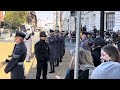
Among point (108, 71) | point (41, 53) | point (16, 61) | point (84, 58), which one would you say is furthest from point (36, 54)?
point (108, 71)

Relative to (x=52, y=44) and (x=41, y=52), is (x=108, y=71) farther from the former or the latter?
(x=52, y=44)

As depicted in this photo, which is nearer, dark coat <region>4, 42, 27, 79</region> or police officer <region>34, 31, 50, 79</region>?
dark coat <region>4, 42, 27, 79</region>

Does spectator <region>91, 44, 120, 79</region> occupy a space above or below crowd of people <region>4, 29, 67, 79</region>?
above

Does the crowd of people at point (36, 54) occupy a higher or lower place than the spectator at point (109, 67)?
lower

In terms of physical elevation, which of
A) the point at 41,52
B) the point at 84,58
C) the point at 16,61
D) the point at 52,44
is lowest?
the point at 52,44

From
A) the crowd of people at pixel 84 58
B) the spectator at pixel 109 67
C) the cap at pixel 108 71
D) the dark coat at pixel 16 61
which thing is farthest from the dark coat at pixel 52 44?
the cap at pixel 108 71

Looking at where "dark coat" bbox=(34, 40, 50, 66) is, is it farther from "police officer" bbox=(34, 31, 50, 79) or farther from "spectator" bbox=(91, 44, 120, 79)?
"spectator" bbox=(91, 44, 120, 79)

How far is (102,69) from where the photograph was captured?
120 inches

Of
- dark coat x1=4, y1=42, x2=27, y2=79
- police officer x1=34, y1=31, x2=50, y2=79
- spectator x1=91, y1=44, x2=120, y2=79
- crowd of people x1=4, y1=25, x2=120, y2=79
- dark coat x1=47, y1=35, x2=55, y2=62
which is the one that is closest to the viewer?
spectator x1=91, y1=44, x2=120, y2=79

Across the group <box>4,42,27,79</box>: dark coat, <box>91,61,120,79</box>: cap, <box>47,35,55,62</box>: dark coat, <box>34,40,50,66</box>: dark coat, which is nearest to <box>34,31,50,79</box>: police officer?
<box>34,40,50,66</box>: dark coat

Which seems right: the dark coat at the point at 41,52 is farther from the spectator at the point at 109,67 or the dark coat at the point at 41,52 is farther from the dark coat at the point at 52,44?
the spectator at the point at 109,67

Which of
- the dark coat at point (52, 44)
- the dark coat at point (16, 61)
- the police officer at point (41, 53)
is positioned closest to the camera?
the dark coat at point (16, 61)
